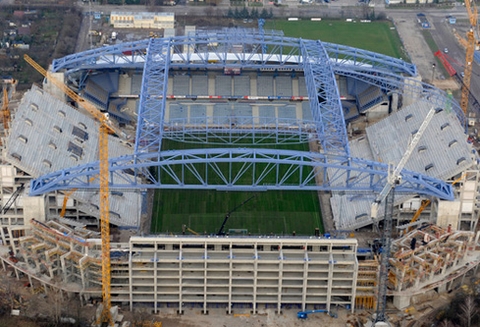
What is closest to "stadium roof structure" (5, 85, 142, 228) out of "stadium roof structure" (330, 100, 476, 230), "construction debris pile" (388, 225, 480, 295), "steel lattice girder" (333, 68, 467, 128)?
"stadium roof structure" (330, 100, 476, 230)

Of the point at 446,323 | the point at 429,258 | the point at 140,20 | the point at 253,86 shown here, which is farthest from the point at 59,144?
the point at 140,20

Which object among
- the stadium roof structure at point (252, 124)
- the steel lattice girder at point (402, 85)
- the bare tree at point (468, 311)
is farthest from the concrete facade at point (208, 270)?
the steel lattice girder at point (402, 85)

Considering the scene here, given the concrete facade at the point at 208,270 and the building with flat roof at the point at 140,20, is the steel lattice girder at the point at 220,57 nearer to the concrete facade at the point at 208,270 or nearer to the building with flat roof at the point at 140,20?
the building with flat roof at the point at 140,20

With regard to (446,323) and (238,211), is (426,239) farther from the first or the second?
(238,211)

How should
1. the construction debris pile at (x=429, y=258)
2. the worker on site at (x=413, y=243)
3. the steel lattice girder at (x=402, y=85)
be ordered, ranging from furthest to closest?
the steel lattice girder at (x=402, y=85), the worker on site at (x=413, y=243), the construction debris pile at (x=429, y=258)

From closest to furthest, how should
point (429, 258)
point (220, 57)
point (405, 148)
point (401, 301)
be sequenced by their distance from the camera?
1. point (401, 301)
2. point (429, 258)
3. point (405, 148)
4. point (220, 57)

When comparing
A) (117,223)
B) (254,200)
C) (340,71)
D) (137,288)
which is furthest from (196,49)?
(137,288)
